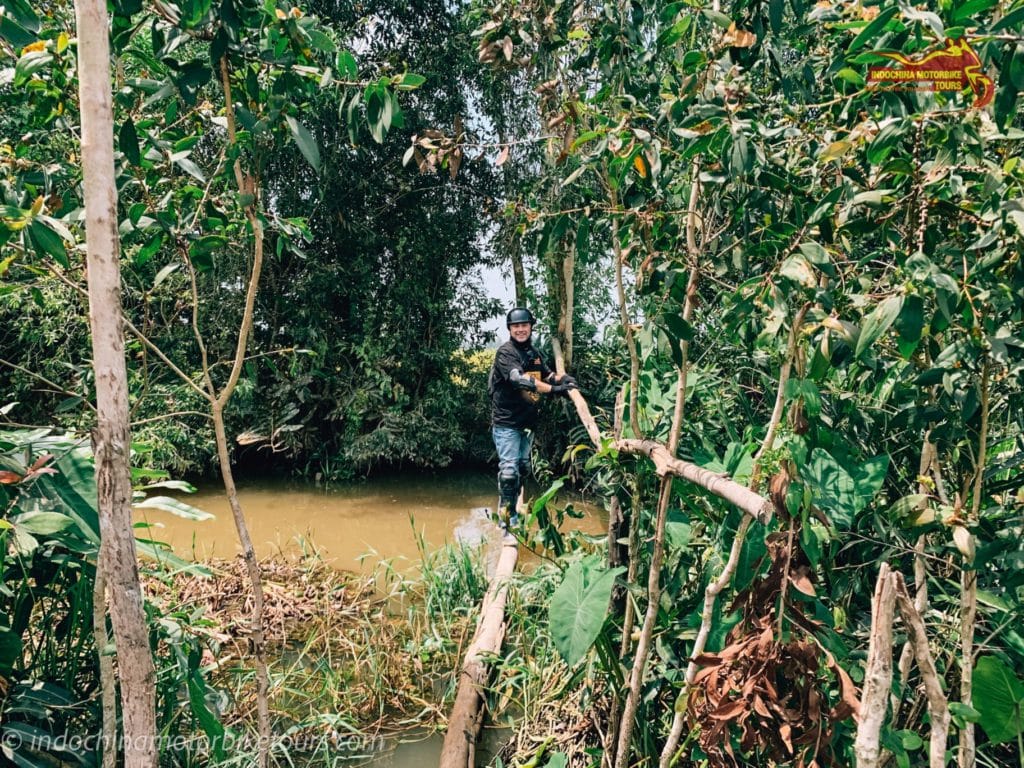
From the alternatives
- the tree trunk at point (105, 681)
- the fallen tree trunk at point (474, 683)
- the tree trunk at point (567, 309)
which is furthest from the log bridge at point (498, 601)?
the tree trunk at point (567, 309)

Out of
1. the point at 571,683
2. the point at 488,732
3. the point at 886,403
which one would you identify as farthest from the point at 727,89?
the point at 488,732

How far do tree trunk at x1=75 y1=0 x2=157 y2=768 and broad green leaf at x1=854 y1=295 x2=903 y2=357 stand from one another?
1.14 metres

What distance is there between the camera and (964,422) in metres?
1.35

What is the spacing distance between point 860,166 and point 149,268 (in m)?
6.18

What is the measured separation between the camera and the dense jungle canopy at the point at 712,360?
118cm

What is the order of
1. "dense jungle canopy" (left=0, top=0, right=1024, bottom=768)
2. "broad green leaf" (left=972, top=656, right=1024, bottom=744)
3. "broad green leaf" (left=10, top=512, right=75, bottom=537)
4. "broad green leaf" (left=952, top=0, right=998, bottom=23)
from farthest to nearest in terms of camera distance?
"broad green leaf" (left=10, top=512, right=75, bottom=537) < "broad green leaf" (left=972, top=656, right=1024, bottom=744) < "dense jungle canopy" (left=0, top=0, right=1024, bottom=768) < "broad green leaf" (left=952, top=0, right=998, bottom=23)

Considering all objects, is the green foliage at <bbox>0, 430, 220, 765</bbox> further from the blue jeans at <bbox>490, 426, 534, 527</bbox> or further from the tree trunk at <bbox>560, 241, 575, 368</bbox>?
the tree trunk at <bbox>560, 241, 575, 368</bbox>

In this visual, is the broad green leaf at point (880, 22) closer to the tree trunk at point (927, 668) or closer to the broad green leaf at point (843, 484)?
the tree trunk at point (927, 668)

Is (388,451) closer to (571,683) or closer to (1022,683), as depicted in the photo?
(571,683)

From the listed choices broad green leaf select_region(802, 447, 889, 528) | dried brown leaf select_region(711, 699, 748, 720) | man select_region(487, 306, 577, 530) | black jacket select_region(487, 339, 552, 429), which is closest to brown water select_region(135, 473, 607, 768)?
man select_region(487, 306, 577, 530)

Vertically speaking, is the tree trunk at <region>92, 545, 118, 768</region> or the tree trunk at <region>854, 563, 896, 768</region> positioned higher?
the tree trunk at <region>854, 563, 896, 768</region>

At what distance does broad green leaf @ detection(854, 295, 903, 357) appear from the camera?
101 centimetres

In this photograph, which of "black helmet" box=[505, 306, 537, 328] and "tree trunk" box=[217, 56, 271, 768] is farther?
"black helmet" box=[505, 306, 537, 328]

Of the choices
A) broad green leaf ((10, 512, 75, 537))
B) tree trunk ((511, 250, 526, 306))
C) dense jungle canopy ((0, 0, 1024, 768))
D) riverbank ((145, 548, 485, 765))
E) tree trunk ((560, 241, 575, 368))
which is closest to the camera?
dense jungle canopy ((0, 0, 1024, 768))
